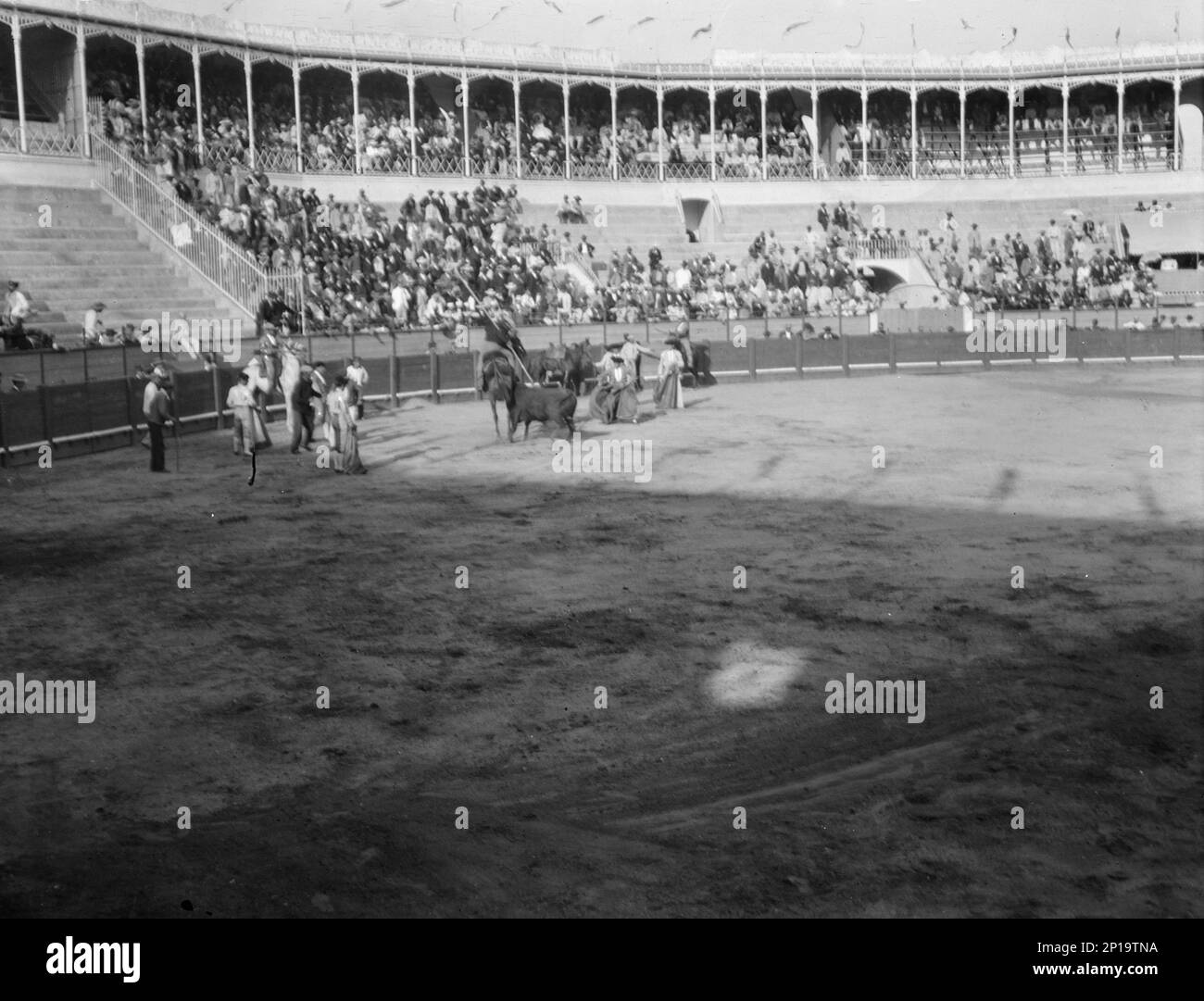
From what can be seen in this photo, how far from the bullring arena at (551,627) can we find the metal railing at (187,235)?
0.10 meters

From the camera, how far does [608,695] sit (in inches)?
383

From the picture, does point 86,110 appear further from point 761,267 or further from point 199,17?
point 761,267

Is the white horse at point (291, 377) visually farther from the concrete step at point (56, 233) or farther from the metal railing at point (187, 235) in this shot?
the concrete step at point (56, 233)

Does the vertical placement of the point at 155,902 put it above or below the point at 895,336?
below

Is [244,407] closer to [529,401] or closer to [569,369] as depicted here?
[529,401]

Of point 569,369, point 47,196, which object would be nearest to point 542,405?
point 569,369

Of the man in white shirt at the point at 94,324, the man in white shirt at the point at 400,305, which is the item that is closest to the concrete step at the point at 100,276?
the man in white shirt at the point at 94,324

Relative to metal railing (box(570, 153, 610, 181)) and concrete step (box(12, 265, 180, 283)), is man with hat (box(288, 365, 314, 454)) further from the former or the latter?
metal railing (box(570, 153, 610, 181))

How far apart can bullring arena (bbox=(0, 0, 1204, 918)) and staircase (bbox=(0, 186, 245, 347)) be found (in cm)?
11

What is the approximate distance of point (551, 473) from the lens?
19.5 m

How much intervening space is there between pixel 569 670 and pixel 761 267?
31.0 m

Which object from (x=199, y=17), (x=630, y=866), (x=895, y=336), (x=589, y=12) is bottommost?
(x=630, y=866)

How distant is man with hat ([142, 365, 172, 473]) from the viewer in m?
18.9
